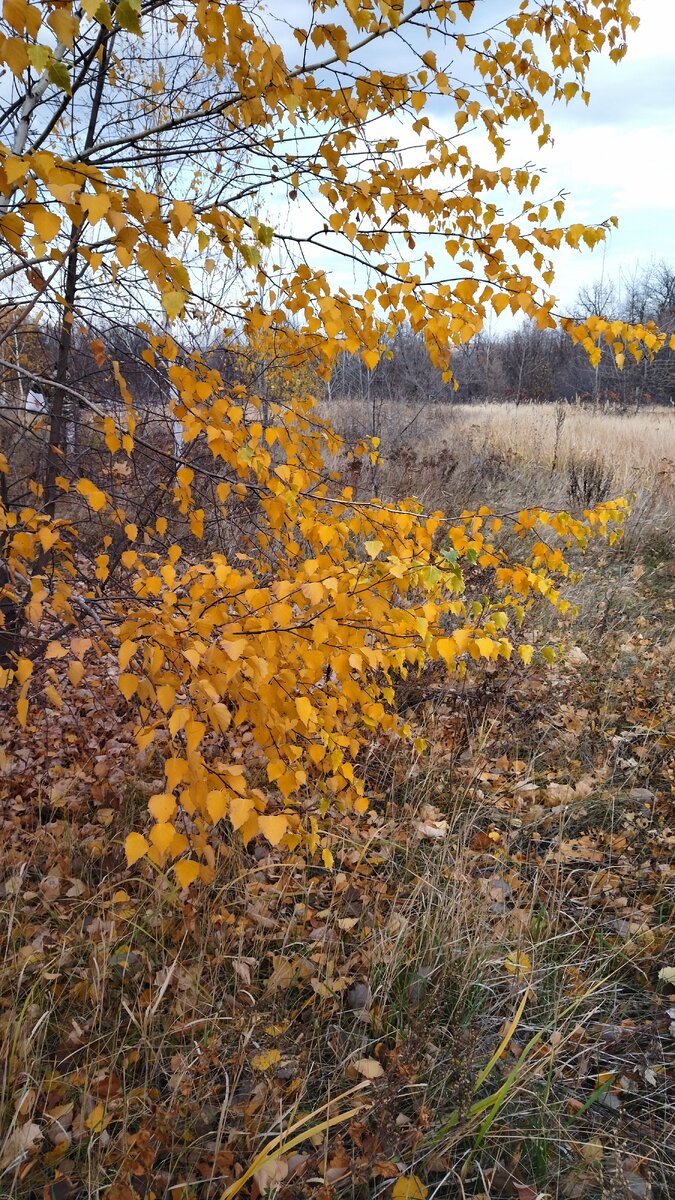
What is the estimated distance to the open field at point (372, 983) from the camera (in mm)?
1705

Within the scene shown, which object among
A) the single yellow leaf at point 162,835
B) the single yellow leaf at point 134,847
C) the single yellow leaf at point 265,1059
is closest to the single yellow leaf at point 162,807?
the single yellow leaf at point 162,835

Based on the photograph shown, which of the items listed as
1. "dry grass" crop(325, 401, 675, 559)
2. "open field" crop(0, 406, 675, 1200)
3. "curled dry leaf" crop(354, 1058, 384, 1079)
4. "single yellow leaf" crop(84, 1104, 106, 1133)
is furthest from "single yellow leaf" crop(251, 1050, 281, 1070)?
"dry grass" crop(325, 401, 675, 559)

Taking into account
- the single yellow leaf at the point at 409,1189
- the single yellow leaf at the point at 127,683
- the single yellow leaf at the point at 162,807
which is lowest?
the single yellow leaf at the point at 409,1189

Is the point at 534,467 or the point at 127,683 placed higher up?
the point at 534,467

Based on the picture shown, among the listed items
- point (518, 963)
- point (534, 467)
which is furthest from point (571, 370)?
point (518, 963)

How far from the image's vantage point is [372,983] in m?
2.12

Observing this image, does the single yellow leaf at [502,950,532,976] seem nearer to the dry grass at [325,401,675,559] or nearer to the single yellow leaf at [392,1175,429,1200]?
the single yellow leaf at [392,1175,429,1200]

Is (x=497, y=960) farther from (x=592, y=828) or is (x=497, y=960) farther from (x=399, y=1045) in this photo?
(x=592, y=828)

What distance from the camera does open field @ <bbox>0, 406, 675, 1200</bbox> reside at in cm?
171

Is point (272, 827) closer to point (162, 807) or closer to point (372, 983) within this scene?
point (162, 807)

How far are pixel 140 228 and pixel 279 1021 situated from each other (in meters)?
2.17

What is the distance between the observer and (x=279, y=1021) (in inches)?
80.5

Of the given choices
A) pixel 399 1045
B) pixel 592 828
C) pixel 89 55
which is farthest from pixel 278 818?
pixel 89 55

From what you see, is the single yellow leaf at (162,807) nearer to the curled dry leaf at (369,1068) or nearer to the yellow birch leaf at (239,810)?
the yellow birch leaf at (239,810)
